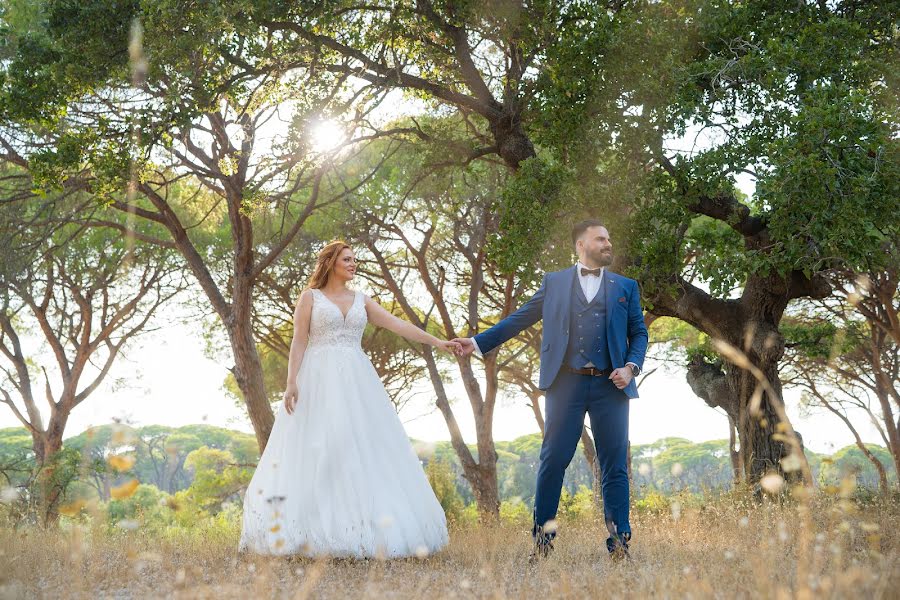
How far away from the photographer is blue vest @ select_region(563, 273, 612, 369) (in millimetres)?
5590

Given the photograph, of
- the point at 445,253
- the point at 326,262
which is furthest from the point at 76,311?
the point at 326,262

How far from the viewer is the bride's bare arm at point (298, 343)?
6246mm

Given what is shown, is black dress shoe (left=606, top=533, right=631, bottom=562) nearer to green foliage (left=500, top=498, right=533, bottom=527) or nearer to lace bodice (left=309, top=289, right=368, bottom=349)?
green foliage (left=500, top=498, right=533, bottom=527)

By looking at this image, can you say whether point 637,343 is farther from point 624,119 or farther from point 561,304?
point 624,119

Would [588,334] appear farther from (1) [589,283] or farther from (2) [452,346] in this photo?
(2) [452,346]

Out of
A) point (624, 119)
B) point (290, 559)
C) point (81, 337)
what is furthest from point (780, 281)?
point (81, 337)

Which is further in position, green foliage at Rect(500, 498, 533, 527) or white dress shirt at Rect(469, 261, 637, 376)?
green foliage at Rect(500, 498, 533, 527)

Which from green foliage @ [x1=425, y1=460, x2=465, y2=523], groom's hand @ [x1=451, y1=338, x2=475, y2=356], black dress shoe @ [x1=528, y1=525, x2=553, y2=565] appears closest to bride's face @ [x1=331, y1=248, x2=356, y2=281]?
groom's hand @ [x1=451, y1=338, x2=475, y2=356]

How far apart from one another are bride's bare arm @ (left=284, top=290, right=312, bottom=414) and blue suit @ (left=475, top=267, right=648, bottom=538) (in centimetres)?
187

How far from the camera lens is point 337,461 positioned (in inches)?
235

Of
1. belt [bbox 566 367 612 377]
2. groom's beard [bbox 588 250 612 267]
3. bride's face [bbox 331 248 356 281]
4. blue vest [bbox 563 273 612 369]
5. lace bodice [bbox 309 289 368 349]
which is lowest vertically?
belt [bbox 566 367 612 377]

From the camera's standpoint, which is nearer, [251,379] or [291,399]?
[291,399]

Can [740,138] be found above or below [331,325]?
above

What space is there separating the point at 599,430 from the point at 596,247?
1237mm
